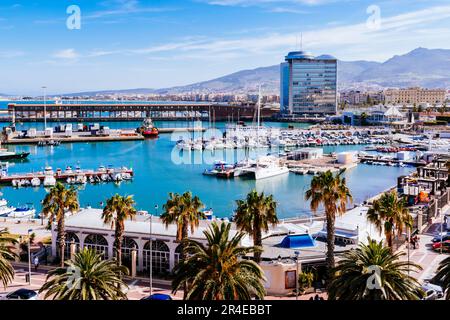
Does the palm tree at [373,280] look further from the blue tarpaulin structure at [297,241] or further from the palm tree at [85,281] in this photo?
the blue tarpaulin structure at [297,241]

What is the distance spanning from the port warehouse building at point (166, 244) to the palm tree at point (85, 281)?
6555mm

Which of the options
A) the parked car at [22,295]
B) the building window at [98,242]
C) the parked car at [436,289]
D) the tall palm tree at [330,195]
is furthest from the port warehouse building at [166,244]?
the parked car at [436,289]

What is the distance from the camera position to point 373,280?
1079 cm

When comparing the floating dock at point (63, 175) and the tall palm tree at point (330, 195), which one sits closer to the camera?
the tall palm tree at point (330, 195)

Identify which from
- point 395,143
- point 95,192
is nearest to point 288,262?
point 95,192

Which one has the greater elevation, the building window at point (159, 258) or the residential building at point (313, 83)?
the residential building at point (313, 83)

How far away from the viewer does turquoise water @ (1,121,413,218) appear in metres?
39.9

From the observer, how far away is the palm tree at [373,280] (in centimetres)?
1069

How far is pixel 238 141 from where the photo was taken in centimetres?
7425

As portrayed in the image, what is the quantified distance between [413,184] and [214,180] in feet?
61.5

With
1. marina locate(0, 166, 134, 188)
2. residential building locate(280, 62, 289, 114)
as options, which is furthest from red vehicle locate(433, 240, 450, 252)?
residential building locate(280, 62, 289, 114)

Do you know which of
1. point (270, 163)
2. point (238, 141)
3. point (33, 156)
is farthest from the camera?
point (238, 141)

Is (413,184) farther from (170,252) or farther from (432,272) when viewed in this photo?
(170,252)
